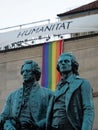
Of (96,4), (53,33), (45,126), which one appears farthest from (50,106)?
(96,4)

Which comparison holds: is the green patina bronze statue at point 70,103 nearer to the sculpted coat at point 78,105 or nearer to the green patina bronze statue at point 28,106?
the sculpted coat at point 78,105

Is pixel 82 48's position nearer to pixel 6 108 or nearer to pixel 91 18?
pixel 91 18

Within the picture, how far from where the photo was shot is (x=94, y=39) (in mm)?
41906

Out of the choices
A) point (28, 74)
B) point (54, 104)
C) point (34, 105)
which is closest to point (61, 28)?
point (28, 74)

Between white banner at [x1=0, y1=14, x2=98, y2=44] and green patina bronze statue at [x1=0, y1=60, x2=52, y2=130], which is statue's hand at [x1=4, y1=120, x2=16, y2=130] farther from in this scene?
white banner at [x1=0, y1=14, x2=98, y2=44]

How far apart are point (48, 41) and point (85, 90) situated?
99.0 ft

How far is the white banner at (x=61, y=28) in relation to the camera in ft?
135

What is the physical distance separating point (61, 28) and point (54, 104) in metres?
28.6

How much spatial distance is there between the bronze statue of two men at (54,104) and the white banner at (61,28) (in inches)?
1080

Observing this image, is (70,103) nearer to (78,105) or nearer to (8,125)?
(78,105)

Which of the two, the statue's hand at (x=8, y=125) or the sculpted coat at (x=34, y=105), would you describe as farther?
the sculpted coat at (x=34, y=105)

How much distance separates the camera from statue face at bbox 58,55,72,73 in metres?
12.8

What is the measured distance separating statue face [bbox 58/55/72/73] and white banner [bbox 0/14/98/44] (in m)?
27.8

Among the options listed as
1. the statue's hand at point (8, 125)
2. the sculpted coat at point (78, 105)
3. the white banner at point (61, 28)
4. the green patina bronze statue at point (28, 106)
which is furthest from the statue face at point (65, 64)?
the white banner at point (61, 28)
